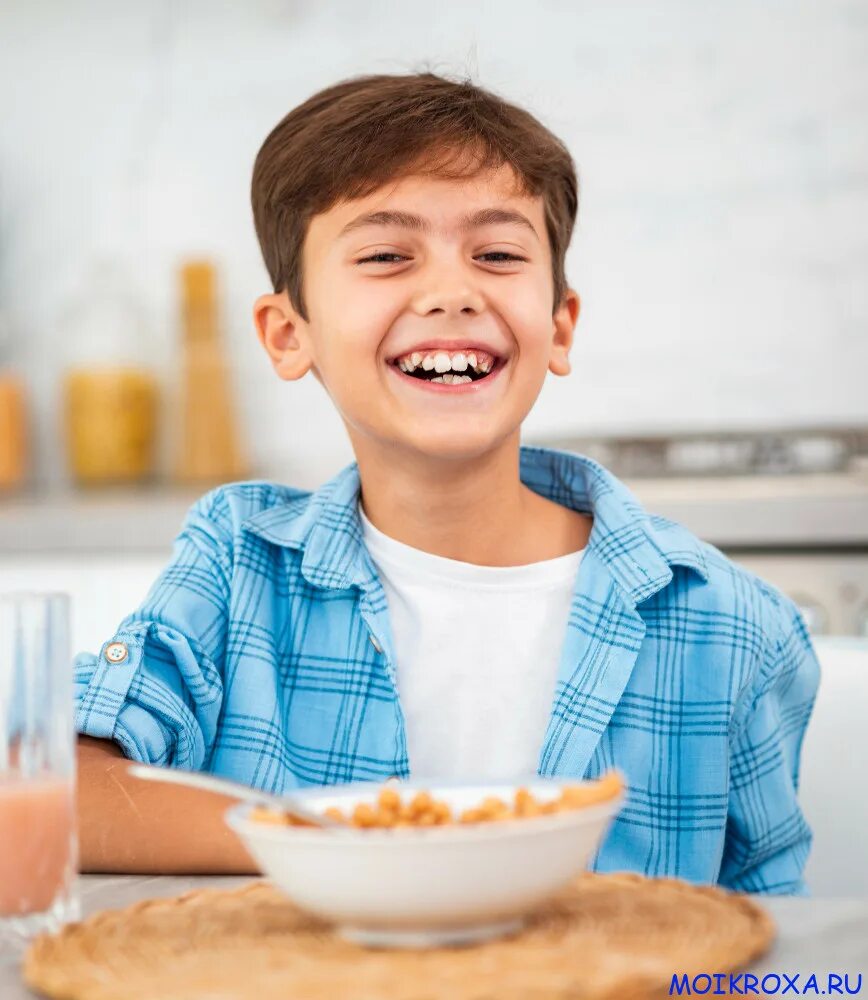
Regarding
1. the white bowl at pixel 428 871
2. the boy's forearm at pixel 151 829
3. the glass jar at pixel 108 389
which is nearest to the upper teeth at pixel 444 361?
the boy's forearm at pixel 151 829

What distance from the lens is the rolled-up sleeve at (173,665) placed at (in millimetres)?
972

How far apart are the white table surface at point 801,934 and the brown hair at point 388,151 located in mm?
671

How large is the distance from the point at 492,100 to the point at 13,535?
121 cm

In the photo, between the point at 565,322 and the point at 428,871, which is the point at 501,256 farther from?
the point at 428,871

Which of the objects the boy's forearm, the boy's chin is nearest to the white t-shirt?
the boy's chin

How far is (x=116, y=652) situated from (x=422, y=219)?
1.41ft

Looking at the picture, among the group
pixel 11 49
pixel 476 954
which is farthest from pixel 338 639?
pixel 11 49

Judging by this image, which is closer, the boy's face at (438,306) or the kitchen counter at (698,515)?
the boy's face at (438,306)

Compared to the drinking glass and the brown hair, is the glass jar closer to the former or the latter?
the brown hair

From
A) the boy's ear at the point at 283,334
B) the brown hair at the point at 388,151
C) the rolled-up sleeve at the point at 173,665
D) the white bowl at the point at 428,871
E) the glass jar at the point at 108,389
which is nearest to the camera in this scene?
the white bowl at the point at 428,871

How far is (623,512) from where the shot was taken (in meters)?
1.21

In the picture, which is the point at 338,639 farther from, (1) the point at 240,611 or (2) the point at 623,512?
(2) the point at 623,512

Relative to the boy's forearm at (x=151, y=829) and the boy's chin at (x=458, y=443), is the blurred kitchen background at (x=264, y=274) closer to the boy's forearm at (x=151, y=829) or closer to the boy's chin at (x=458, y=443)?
the boy's chin at (x=458, y=443)

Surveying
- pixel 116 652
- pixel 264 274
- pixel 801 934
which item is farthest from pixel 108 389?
pixel 801 934
